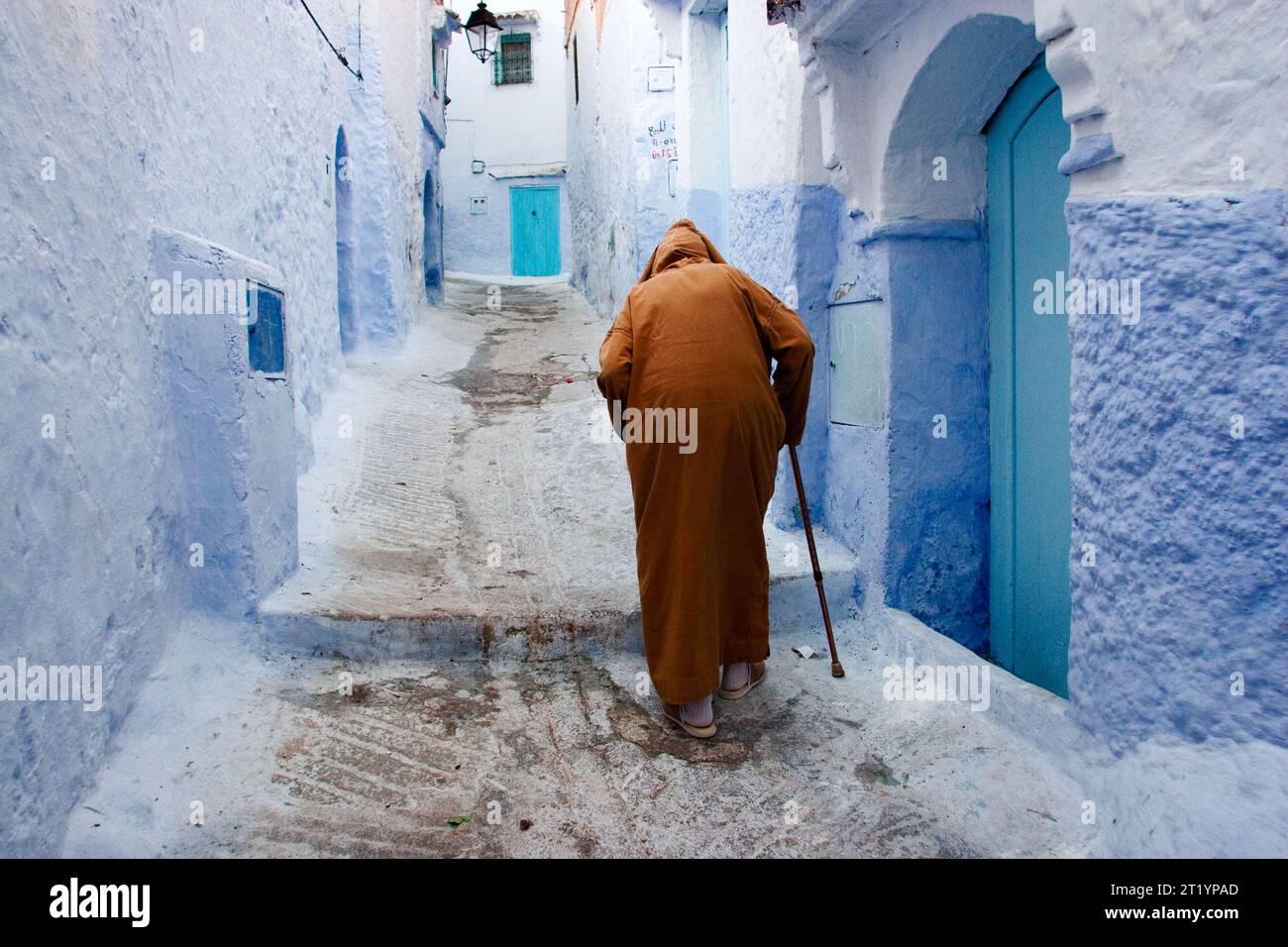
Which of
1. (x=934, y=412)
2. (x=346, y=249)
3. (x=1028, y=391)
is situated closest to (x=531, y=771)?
(x=934, y=412)

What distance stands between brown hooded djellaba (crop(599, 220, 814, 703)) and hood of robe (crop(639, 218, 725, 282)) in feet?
0.43

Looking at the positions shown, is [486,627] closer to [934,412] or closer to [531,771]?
[531,771]

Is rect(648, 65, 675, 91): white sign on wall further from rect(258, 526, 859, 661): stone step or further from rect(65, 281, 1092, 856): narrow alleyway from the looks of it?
rect(258, 526, 859, 661): stone step

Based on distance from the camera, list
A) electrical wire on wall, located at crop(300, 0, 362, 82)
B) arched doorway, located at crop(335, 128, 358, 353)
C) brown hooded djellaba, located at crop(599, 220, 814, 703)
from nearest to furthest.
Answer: brown hooded djellaba, located at crop(599, 220, 814, 703) → electrical wire on wall, located at crop(300, 0, 362, 82) → arched doorway, located at crop(335, 128, 358, 353)

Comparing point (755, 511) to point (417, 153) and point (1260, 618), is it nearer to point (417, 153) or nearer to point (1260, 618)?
point (1260, 618)

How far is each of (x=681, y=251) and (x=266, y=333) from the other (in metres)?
1.62

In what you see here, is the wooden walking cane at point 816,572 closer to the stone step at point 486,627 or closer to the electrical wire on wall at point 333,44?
the stone step at point 486,627

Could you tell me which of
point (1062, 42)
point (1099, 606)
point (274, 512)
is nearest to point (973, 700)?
point (1099, 606)

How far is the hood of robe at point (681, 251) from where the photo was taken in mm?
3092

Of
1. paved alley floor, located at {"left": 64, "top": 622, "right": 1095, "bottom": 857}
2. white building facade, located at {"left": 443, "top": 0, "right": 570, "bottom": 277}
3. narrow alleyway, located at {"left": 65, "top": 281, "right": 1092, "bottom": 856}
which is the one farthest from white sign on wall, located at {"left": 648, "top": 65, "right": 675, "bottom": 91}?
white building facade, located at {"left": 443, "top": 0, "right": 570, "bottom": 277}

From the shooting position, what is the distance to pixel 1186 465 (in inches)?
76.7

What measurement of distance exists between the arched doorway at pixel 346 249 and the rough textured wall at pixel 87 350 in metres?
4.07

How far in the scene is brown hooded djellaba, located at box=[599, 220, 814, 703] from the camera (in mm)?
2707

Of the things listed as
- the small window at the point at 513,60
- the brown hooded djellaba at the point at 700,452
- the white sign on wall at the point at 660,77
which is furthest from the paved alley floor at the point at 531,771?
the small window at the point at 513,60
